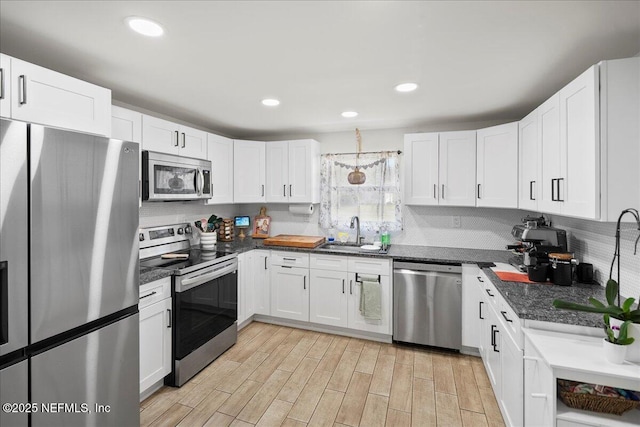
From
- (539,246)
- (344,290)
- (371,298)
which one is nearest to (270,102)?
(344,290)

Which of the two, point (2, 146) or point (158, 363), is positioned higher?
point (2, 146)

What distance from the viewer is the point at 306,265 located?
Result: 3512 millimetres

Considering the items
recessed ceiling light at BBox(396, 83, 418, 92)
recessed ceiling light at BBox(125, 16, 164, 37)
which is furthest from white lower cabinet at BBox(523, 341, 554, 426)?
recessed ceiling light at BBox(125, 16, 164, 37)

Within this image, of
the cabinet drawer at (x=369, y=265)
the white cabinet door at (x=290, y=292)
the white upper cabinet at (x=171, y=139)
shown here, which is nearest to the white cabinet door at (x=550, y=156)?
the cabinet drawer at (x=369, y=265)

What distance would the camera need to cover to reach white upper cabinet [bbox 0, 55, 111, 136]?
5.17 feet

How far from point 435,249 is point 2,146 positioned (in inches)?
138

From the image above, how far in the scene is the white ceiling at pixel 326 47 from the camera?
1433mm

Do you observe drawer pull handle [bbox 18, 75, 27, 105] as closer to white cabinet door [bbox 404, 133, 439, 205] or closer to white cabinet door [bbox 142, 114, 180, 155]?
white cabinet door [bbox 142, 114, 180, 155]

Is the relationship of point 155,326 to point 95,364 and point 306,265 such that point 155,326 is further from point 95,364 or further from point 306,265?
point 306,265

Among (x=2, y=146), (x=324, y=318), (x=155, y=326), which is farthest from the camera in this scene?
(x=324, y=318)

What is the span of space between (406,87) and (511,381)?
6.96ft

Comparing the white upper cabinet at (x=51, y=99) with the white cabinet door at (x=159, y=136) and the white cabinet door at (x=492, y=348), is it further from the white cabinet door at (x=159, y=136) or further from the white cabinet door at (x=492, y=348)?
the white cabinet door at (x=492, y=348)

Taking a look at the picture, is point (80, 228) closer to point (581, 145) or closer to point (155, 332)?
point (155, 332)

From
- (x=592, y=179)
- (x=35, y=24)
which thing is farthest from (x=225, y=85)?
(x=592, y=179)
